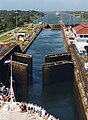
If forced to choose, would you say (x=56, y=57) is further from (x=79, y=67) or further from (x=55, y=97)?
(x=55, y=97)

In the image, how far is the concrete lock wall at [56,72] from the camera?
50562 mm

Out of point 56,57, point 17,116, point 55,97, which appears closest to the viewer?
point 17,116

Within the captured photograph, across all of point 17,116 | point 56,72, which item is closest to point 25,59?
point 56,72

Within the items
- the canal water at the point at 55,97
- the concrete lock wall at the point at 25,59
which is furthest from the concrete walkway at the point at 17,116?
the concrete lock wall at the point at 25,59

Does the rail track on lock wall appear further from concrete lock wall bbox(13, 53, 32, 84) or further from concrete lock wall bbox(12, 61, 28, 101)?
concrete lock wall bbox(12, 61, 28, 101)

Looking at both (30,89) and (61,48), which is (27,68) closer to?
(30,89)

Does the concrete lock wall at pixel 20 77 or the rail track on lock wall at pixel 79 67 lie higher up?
the rail track on lock wall at pixel 79 67

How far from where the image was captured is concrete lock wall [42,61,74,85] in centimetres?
5056

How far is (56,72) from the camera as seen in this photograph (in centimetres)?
5141

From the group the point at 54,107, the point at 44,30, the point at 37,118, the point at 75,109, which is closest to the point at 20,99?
the point at 54,107

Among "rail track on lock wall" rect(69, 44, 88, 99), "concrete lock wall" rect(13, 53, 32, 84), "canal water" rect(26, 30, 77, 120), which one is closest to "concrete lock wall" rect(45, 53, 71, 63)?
"rail track on lock wall" rect(69, 44, 88, 99)

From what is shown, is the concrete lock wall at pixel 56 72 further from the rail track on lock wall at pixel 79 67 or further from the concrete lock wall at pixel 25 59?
the concrete lock wall at pixel 25 59

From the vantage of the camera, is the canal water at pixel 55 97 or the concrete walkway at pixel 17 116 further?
the canal water at pixel 55 97

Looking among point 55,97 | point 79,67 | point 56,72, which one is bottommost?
point 55,97
